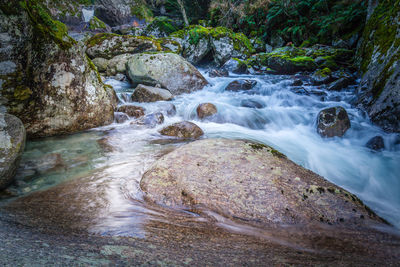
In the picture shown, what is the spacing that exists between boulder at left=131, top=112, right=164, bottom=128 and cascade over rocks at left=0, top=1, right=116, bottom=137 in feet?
3.66

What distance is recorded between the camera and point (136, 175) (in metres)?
3.08

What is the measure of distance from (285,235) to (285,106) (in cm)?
712

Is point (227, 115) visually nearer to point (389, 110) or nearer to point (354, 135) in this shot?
point (354, 135)

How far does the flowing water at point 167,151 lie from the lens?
2.19 metres

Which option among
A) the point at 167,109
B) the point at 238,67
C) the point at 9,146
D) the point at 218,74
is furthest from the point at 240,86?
the point at 9,146

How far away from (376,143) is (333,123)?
40.3 inches

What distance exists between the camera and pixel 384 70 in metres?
5.42

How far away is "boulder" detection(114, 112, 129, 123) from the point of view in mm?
5766

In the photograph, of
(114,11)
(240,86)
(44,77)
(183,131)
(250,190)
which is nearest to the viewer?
(250,190)

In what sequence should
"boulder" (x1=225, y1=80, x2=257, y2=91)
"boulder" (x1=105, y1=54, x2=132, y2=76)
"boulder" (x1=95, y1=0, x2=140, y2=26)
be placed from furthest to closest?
"boulder" (x1=95, y1=0, x2=140, y2=26)
"boulder" (x1=105, y1=54, x2=132, y2=76)
"boulder" (x1=225, y1=80, x2=257, y2=91)

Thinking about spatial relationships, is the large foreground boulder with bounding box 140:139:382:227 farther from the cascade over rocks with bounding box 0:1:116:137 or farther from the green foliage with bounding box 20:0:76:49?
the green foliage with bounding box 20:0:76:49

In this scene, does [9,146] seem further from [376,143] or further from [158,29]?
[158,29]

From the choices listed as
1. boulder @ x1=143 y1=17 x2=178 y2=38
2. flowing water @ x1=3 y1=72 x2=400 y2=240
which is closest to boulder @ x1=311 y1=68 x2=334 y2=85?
flowing water @ x1=3 y1=72 x2=400 y2=240

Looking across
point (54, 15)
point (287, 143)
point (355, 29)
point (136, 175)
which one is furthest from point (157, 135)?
point (54, 15)
